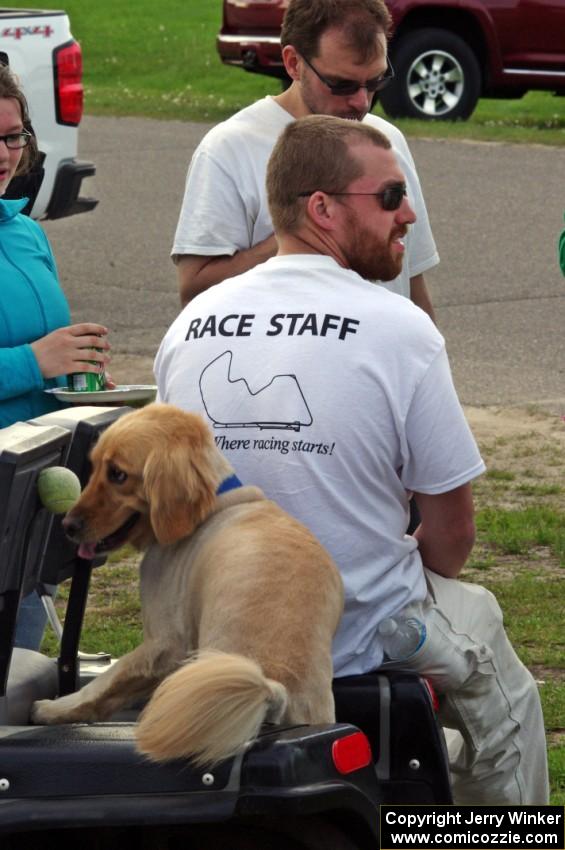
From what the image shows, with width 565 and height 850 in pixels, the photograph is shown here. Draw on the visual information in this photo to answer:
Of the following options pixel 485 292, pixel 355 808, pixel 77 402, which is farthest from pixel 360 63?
pixel 485 292

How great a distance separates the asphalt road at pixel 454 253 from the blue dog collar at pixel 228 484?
5.14 metres

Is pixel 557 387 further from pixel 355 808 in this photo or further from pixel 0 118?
pixel 355 808

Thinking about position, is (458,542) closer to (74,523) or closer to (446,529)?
(446,529)

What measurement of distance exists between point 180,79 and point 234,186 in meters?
17.8

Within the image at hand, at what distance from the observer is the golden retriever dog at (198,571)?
8.82 ft

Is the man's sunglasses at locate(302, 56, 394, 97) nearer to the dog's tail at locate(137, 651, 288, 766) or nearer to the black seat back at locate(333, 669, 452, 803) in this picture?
the black seat back at locate(333, 669, 452, 803)

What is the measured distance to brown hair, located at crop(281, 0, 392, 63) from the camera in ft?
13.6

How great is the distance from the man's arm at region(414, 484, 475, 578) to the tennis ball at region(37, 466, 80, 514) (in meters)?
0.71

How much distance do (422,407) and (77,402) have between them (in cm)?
82

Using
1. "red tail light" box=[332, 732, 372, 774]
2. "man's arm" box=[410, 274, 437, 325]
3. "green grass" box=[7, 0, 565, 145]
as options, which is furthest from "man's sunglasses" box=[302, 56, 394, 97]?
"green grass" box=[7, 0, 565, 145]

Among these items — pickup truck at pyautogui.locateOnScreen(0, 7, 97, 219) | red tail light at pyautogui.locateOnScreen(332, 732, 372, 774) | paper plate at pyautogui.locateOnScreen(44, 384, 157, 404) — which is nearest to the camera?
red tail light at pyautogui.locateOnScreen(332, 732, 372, 774)

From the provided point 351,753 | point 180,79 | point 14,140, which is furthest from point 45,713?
point 180,79

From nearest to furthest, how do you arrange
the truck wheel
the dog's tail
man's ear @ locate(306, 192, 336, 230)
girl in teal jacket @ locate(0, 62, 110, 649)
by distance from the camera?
the dog's tail < man's ear @ locate(306, 192, 336, 230) < girl in teal jacket @ locate(0, 62, 110, 649) < the truck wheel

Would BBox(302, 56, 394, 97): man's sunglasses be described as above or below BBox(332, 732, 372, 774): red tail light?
above
